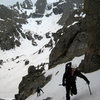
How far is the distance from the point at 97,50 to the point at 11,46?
13497cm

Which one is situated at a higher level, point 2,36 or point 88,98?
point 2,36

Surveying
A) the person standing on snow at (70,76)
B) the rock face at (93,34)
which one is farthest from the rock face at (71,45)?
the person standing on snow at (70,76)

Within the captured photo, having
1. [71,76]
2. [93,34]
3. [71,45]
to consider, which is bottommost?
[71,76]

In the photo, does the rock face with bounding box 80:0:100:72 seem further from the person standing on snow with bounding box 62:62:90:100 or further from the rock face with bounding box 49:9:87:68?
the rock face with bounding box 49:9:87:68

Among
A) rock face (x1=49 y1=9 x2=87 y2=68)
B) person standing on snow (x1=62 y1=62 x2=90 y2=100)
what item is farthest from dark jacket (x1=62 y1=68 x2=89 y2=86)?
rock face (x1=49 y1=9 x2=87 y2=68)

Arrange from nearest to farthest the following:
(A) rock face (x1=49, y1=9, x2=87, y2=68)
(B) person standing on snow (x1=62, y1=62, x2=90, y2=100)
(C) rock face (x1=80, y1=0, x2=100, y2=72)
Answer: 1. (B) person standing on snow (x1=62, y1=62, x2=90, y2=100)
2. (C) rock face (x1=80, y1=0, x2=100, y2=72)
3. (A) rock face (x1=49, y1=9, x2=87, y2=68)

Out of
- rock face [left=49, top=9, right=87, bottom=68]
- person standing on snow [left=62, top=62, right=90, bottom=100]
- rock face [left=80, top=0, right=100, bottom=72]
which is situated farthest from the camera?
rock face [left=49, top=9, right=87, bottom=68]

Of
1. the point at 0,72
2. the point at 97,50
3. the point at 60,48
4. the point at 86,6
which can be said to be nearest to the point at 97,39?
the point at 97,50

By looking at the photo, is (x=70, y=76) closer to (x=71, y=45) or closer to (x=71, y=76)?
(x=71, y=76)

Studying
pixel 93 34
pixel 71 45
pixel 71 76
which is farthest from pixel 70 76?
pixel 71 45

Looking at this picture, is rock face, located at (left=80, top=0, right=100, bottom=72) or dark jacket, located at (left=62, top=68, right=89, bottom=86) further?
rock face, located at (left=80, top=0, right=100, bottom=72)

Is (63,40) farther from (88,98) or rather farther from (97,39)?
(88,98)

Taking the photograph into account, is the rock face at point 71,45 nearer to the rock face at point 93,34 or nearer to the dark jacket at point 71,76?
the rock face at point 93,34

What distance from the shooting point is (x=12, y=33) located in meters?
160
